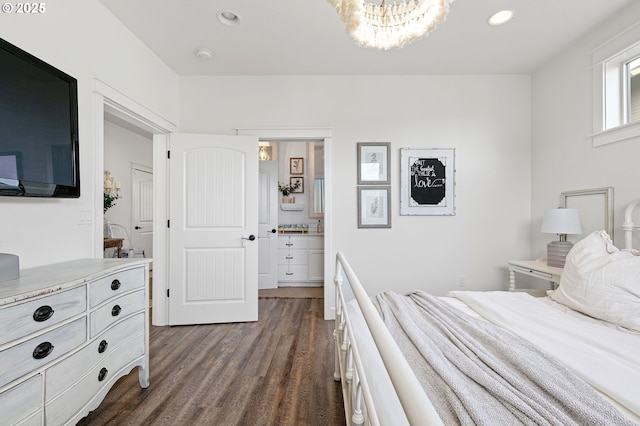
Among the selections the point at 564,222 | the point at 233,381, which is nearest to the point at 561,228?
the point at 564,222

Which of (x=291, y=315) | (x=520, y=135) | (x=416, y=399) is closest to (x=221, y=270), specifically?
(x=291, y=315)

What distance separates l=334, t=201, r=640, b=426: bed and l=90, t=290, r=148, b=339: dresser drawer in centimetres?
124

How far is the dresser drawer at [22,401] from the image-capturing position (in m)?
0.94

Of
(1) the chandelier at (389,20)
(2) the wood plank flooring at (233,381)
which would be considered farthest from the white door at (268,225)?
(1) the chandelier at (389,20)

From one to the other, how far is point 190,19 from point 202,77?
0.88 metres

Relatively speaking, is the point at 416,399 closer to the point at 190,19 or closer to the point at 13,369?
the point at 13,369

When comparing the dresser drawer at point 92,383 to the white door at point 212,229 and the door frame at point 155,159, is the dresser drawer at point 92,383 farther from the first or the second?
the white door at point 212,229

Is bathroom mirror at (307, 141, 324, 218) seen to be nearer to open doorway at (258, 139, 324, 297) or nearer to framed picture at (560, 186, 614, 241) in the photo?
open doorway at (258, 139, 324, 297)

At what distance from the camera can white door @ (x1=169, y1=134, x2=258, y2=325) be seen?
8.95 feet

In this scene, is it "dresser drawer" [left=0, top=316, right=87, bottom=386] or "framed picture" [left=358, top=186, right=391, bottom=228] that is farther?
"framed picture" [left=358, top=186, right=391, bottom=228]

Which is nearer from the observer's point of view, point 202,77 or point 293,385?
point 293,385

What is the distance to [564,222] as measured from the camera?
2.21m

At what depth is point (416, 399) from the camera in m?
0.37

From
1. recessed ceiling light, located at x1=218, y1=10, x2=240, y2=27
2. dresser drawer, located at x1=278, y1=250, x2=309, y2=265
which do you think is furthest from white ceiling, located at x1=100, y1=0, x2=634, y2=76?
dresser drawer, located at x1=278, y1=250, x2=309, y2=265
